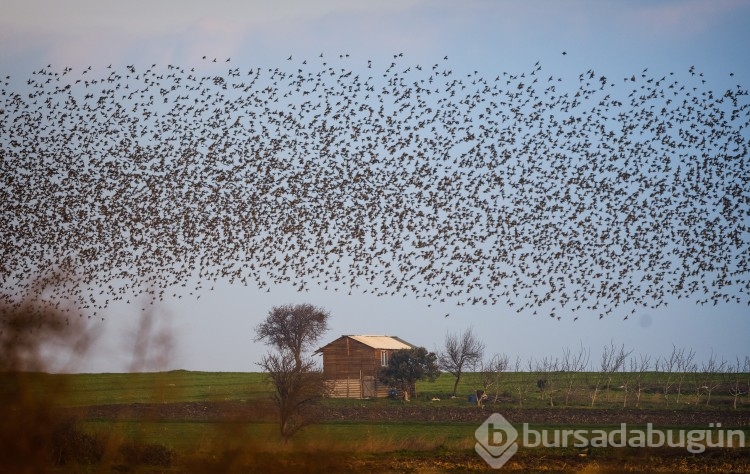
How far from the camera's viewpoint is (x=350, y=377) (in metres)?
77.3

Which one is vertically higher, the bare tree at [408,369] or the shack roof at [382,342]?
the shack roof at [382,342]

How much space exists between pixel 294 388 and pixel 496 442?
9.21 m

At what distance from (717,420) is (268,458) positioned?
3890 cm

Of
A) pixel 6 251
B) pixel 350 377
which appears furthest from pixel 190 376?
pixel 6 251

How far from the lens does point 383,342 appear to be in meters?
82.2

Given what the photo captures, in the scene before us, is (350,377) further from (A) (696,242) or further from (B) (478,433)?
(A) (696,242)

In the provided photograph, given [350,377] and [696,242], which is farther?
[350,377]

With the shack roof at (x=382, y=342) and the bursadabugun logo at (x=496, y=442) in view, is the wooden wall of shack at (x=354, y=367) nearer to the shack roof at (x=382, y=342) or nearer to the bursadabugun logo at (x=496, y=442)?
the shack roof at (x=382, y=342)

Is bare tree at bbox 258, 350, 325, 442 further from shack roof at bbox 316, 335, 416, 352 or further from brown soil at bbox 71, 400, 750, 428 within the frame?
shack roof at bbox 316, 335, 416, 352

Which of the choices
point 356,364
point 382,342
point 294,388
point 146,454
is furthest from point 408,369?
point 146,454

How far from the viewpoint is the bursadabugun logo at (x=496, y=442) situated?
30228mm

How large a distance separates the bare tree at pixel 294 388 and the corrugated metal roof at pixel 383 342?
119 ft

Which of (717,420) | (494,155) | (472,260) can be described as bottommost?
(717,420)

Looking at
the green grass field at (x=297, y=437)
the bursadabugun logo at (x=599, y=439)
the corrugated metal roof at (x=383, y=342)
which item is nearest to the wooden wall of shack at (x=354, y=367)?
the corrugated metal roof at (x=383, y=342)
